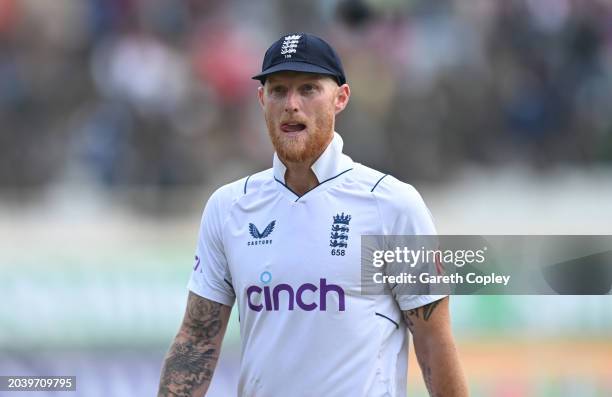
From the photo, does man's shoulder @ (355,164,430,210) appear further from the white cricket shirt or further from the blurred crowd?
the blurred crowd

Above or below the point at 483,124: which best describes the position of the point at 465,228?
below

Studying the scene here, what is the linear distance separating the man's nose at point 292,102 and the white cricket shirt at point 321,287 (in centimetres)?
23

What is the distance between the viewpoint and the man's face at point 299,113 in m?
4.05

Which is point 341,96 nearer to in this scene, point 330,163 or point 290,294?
point 330,163

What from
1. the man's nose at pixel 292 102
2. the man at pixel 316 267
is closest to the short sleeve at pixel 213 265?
the man at pixel 316 267

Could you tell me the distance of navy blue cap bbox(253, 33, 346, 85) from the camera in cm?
403

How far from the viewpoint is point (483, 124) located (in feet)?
42.7

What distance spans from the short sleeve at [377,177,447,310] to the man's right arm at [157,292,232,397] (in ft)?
2.13

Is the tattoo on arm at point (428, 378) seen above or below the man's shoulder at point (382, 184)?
below

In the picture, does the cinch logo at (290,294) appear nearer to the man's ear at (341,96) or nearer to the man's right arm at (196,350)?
the man's right arm at (196,350)

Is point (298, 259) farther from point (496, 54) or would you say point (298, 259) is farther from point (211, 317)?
point (496, 54)

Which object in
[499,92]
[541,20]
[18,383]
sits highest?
[541,20]

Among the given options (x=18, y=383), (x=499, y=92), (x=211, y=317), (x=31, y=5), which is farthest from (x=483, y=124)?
(x=211, y=317)

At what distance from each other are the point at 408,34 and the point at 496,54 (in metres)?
0.96
